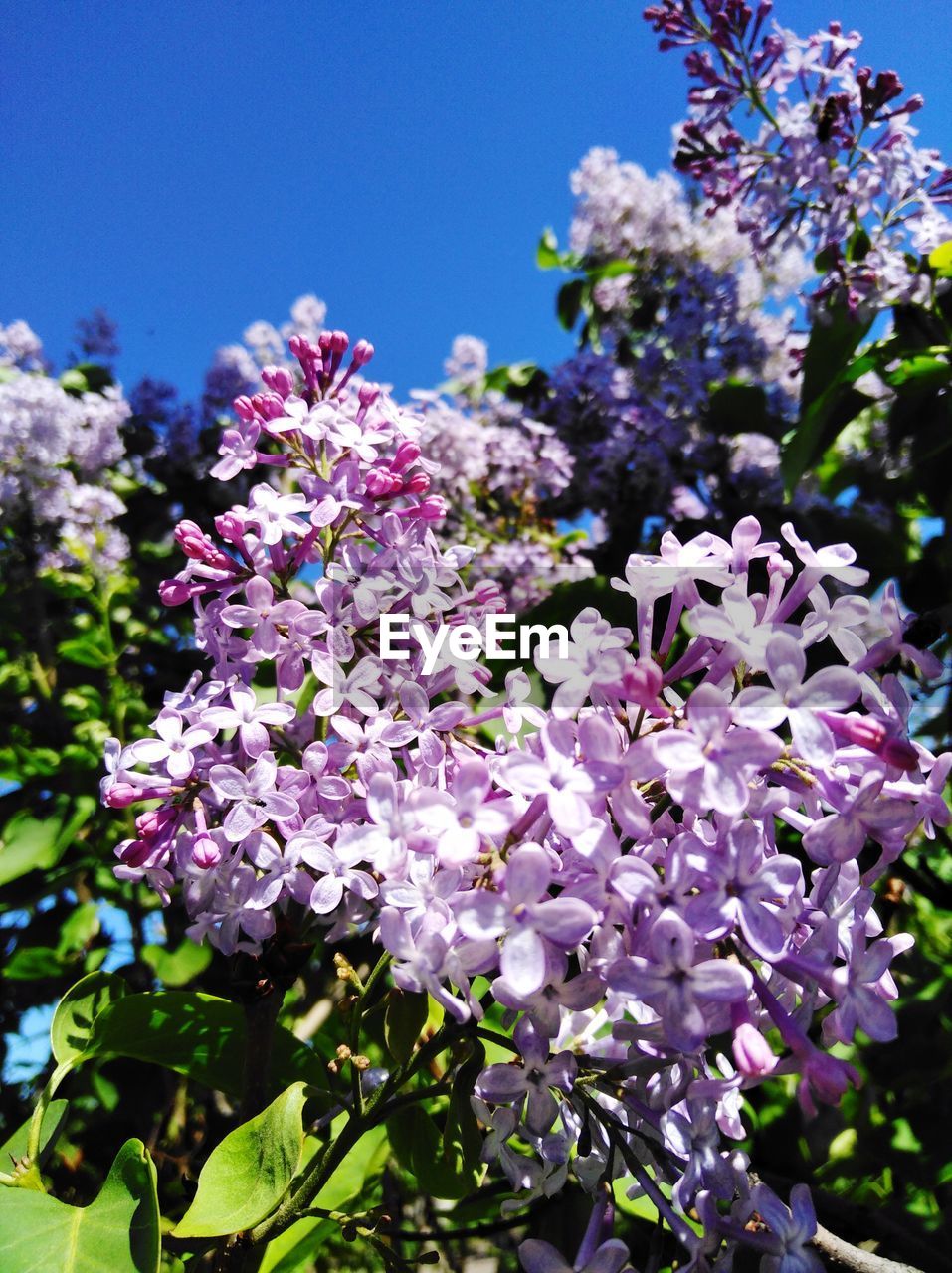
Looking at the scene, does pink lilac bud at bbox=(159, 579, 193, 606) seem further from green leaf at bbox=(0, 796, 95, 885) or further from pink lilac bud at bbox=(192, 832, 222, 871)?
green leaf at bbox=(0, 796, 95, 885)

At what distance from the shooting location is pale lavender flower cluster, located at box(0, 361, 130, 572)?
1.89m

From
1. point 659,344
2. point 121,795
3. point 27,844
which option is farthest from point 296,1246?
point 659,344

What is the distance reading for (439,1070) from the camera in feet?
3.60

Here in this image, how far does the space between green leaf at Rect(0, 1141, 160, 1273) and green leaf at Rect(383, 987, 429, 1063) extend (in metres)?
0.17

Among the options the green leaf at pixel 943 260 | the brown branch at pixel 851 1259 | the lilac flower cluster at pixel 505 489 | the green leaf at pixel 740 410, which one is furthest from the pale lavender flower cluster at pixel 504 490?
the brown branch at pixel 851 1259

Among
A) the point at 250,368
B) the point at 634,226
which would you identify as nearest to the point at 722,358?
the point at 634,226

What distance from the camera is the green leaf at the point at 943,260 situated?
61.3 inches

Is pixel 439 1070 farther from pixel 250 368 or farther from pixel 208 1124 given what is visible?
pixel 250 368

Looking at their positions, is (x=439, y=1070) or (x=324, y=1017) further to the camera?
(x=324, y=1017)

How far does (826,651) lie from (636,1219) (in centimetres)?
68

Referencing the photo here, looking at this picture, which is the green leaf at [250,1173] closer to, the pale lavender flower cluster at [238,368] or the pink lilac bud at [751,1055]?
the pink lilac bud at [751,1055]

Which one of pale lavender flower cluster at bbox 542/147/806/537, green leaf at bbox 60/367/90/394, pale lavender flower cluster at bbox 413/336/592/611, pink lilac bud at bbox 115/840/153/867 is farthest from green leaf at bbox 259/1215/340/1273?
green leaf at bbox 60/367/90/394

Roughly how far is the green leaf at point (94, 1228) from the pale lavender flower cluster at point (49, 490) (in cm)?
144

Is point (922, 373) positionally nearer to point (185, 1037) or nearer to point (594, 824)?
point (594, 824)
